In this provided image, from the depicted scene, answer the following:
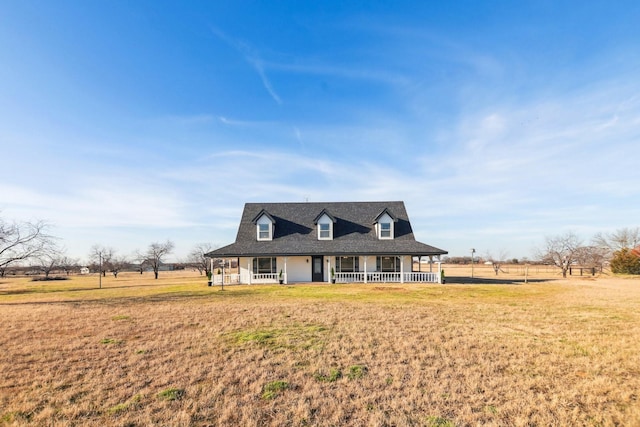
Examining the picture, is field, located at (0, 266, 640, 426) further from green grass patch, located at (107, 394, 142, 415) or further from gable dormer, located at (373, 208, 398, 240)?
gable dormer, located at (373, 208, 398, 240)

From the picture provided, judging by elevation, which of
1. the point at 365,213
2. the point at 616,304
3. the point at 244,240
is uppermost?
the point at 365,213

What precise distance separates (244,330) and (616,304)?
61.5ft

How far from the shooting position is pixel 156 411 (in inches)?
197

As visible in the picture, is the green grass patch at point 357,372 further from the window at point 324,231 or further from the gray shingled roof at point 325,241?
the window at point 324,231

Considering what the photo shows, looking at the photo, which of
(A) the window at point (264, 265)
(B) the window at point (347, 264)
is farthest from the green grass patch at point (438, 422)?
(A) the window at point (264, 265)

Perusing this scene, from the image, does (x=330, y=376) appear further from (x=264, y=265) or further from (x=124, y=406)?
(x=264, y=265)

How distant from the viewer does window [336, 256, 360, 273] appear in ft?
93.6

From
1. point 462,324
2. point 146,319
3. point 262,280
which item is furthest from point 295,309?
point 262,280

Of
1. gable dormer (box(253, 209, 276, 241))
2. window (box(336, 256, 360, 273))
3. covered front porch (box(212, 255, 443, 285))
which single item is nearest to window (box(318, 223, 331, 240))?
covered front porch (box(212, 255, 443, 285))

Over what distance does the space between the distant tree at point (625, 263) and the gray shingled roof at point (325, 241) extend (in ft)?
112

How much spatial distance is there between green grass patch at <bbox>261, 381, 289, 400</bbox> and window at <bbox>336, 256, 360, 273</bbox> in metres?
22.6

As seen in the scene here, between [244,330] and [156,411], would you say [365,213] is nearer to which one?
[244,330]

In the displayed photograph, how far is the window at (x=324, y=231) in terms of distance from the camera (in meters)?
29.3

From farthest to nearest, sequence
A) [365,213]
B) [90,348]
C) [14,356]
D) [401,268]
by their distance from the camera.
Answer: [365,213] → [401,268] → [90,348] → [14,356]
